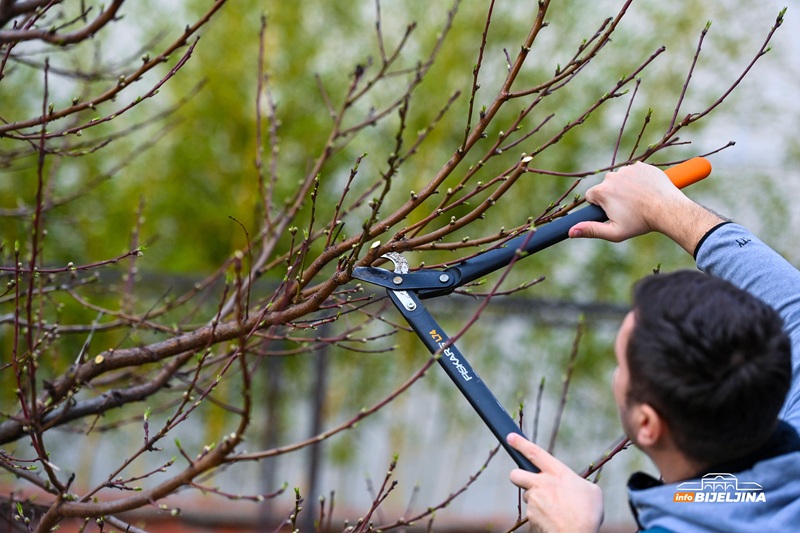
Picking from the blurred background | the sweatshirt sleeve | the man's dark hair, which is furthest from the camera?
the blurred background

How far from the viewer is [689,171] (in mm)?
1323

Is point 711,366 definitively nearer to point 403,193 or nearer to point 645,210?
point 645,210

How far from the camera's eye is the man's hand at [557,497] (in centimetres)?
95

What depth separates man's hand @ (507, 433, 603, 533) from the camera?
0.95 metres

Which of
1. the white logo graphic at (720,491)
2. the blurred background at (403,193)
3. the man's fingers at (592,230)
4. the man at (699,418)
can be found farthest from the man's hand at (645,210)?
the blurred background at (403,193)

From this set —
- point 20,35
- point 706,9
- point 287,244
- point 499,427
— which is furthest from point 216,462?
point 706,9

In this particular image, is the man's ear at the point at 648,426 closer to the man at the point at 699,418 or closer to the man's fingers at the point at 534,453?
the man at the point at 699,418

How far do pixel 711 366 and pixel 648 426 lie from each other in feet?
0.32

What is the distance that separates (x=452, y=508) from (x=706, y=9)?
322 centimetres

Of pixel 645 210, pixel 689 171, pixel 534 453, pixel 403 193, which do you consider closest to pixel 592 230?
pixel 645 210

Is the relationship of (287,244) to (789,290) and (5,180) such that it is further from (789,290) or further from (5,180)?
(789,290)

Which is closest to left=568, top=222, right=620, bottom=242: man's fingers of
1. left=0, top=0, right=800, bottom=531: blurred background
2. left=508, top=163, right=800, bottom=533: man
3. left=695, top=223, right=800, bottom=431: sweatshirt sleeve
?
left=695, top=223, right=800, bottom=431: sweatshirt sleeve

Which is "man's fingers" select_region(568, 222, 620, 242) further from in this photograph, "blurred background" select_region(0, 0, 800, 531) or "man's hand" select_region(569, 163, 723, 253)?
"blurred background" select_region(0, 0, 800, 531)

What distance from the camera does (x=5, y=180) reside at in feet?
16.1
